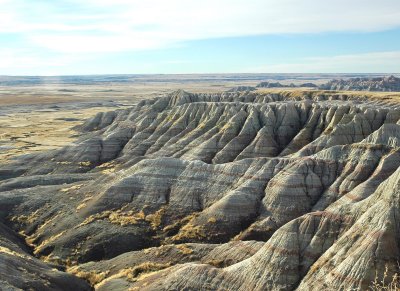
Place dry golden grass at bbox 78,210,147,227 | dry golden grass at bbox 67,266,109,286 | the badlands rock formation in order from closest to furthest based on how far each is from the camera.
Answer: the badlands rock formation
dry golden grass at bbox 67,266,109,286
dry golden grass at bbox 78,210,147,227

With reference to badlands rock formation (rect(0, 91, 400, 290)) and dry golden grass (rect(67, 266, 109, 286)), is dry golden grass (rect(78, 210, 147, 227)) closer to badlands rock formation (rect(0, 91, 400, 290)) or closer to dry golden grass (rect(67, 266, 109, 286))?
badlands rock formation (rect(0, 91, 400, 290))

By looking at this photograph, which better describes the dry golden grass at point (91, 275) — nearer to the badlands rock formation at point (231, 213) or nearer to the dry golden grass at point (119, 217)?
the badlands rock formation at point (231, 213)

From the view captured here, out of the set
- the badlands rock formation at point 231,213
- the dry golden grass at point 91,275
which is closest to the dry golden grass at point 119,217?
the badlands rock formation at point 231,213

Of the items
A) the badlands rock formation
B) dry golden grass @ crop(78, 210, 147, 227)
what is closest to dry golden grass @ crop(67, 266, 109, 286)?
the badlands rock formation

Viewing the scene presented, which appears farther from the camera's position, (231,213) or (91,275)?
(231,213)

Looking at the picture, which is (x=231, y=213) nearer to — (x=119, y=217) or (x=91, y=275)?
(x=119, y=217)

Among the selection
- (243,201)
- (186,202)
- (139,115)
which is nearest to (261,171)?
(243,201)

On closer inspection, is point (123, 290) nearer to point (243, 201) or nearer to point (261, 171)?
point (243, 201)

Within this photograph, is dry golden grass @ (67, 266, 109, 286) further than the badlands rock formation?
Yes


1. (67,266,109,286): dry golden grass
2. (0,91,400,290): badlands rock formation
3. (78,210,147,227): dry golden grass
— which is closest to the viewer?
(0,91,400,290): badlands rock formation

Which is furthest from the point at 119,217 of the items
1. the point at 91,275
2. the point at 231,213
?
the point at 231,213
